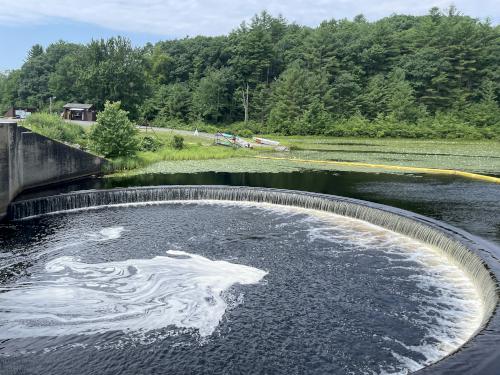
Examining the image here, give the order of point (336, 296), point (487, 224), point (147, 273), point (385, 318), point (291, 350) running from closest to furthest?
point (291, 350), point (385, 318), point (336, 296), point (147, 273), point (487, 224)

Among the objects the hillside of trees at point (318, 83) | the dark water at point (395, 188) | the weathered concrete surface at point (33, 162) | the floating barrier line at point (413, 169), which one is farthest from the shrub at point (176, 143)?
the hillside of trees at point (318, 83)

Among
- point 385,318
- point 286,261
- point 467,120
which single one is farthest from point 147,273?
point 467,120

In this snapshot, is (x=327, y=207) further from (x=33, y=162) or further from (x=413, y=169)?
(x=33, y=162)

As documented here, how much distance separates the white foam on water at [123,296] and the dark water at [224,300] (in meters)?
0.05

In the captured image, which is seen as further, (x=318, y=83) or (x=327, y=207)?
(x=318, y=83)

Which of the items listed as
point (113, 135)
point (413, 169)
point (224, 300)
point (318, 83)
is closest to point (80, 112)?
point (113, 135)

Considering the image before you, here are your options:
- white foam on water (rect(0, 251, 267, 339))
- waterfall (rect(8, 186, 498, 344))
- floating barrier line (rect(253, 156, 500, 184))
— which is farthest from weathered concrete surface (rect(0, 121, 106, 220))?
floating barrier line (rect(253, 156, 500, 184))

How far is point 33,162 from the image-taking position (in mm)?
27281

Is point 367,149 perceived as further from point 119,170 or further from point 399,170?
point 119,170

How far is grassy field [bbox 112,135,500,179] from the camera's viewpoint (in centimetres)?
3644

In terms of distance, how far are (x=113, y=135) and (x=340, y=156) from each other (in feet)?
71.1

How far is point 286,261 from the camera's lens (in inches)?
648

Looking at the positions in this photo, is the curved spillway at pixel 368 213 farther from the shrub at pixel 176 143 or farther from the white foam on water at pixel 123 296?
the shrub at pixel 176 143

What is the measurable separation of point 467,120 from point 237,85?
36.6m
